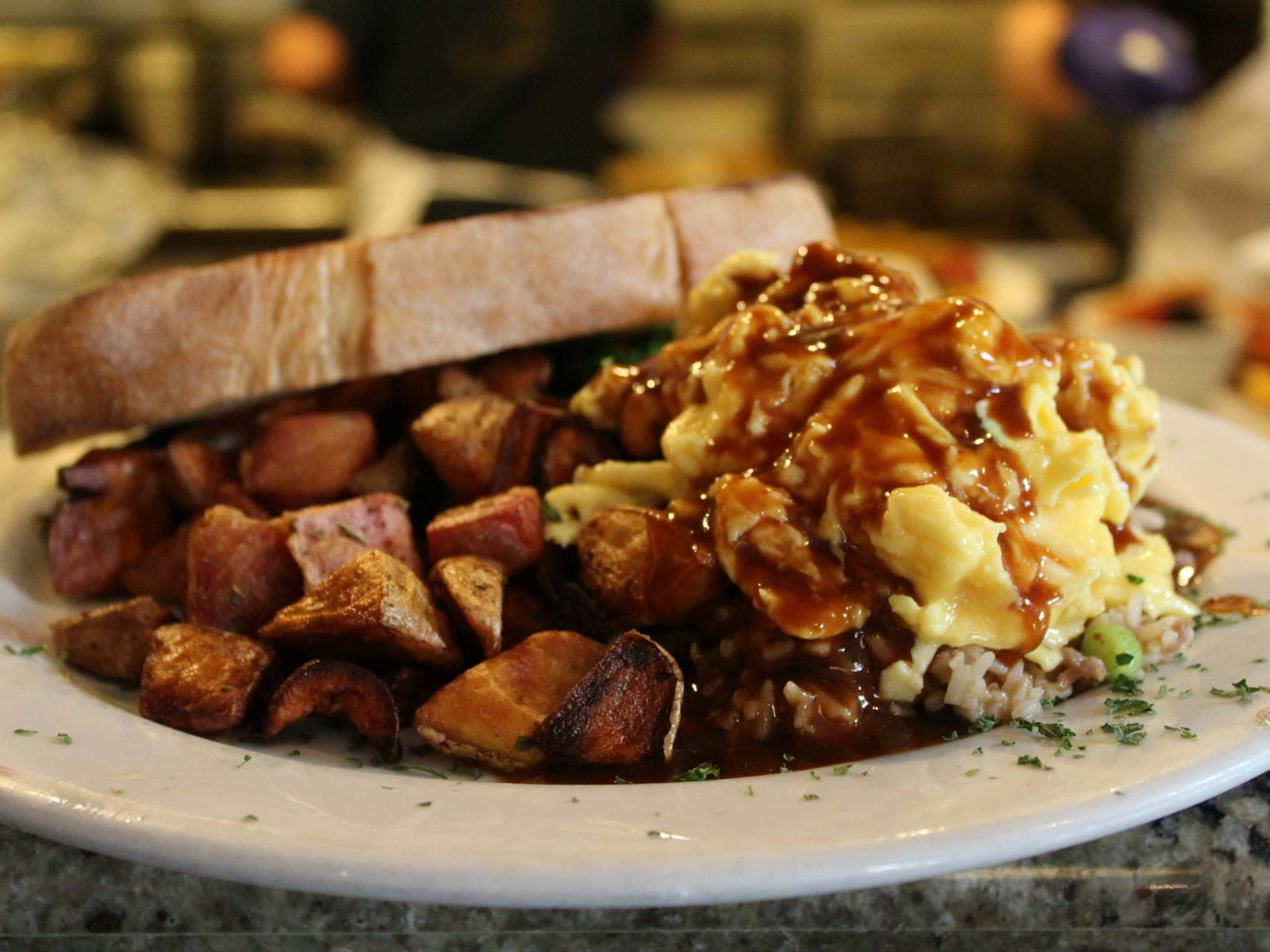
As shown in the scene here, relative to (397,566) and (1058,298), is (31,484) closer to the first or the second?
(397,566)

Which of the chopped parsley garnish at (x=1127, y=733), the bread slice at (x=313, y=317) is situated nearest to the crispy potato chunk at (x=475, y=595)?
the bread slice at (x=313, y=317)

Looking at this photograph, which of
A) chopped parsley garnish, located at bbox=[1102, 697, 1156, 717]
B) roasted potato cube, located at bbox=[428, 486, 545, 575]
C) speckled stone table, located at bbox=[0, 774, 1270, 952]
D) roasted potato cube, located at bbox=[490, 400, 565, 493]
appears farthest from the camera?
roasted potato cube, located at bbox=[490, 400, 565, 493]

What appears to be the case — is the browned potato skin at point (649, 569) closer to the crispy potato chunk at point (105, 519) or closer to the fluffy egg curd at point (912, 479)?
the fluffy egg curd at point (912, 479)

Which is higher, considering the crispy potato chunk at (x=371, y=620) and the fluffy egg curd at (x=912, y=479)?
the fluffy egg curd at (x=912, y=479)

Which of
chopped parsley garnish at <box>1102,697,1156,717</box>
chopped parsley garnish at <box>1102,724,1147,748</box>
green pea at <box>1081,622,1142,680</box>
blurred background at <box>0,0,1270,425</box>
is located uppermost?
chopped parsley garnish at <box>1102,724,1147,748</box>

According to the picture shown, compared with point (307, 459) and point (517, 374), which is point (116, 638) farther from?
point (517, 374)

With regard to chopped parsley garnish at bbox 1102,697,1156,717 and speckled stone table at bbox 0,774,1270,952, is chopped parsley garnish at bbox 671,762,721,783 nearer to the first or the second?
speckled stone table at bbox 0,774,1270,952

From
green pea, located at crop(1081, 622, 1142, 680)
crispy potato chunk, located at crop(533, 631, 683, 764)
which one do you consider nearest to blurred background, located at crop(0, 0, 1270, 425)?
green pea, located at crop(1081, 622, 1142, 680)
